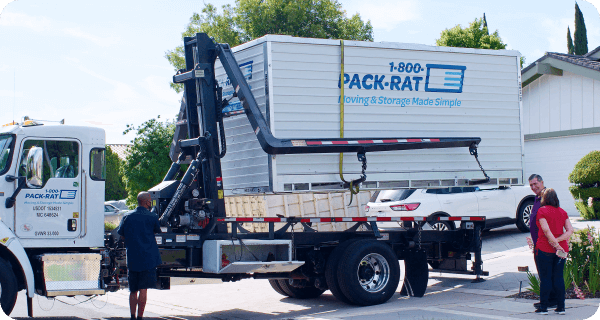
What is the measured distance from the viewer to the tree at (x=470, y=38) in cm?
3173

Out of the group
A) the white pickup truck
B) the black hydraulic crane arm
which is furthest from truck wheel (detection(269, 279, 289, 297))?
the white pickup truck

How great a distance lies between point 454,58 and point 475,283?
3895mm

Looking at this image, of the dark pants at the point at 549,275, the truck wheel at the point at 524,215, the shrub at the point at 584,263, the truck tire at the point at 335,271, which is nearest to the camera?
the dark pants at the point at 549,275

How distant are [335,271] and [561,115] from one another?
13.4 meters

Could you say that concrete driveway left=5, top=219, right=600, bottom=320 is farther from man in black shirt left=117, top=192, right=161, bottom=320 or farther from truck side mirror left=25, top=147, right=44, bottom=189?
truck side mirror left=25, top=147, right=44, bottom=189

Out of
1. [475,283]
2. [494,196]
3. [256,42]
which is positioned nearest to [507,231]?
[494,196]

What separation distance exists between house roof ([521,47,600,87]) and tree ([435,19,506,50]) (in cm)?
1094

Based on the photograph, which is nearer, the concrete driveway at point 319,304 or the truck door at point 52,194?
the truck door at point 52,194

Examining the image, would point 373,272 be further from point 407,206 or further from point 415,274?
point 407,206

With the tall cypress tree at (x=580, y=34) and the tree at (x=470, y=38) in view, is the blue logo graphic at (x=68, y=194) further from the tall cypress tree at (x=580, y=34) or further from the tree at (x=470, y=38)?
the tall cypress tree at (x=580, y=34)

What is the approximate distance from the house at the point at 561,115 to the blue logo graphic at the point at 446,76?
9.64m

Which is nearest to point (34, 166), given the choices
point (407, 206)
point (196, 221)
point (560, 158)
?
point (196, 221)

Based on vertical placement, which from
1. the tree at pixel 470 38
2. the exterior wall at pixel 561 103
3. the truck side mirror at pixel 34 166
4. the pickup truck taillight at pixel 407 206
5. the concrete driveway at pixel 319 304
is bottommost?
the concrete driveway at pixel 319 304

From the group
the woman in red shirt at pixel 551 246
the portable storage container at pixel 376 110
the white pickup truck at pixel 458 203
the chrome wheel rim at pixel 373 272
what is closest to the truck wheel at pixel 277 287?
the chrome wheel rim at pixel 373 272
